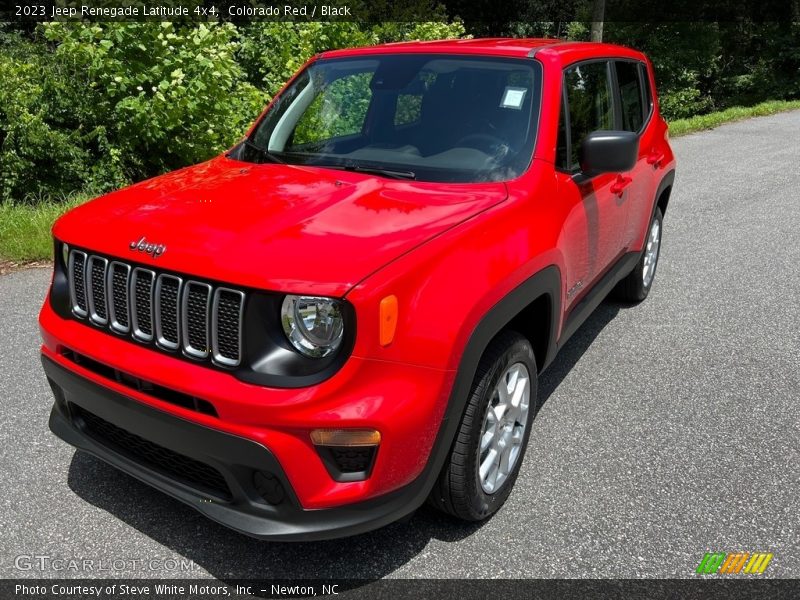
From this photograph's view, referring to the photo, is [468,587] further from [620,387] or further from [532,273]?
[620,387]

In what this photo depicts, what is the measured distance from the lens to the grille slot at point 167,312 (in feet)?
7.42

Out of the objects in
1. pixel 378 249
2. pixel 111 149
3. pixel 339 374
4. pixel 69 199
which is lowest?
pixel 69 199

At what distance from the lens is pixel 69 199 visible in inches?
276

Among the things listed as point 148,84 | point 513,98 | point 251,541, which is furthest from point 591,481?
point 148,84

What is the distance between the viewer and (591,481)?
3098mm

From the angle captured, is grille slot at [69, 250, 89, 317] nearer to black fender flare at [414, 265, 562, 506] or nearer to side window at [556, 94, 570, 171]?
black fender flare at [414, 265, 562, 506]

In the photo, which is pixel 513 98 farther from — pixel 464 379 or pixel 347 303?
pixel 347 303

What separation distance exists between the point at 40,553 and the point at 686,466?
2.71 meters

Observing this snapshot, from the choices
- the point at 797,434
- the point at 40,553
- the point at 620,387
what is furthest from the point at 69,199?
the point at 797,434

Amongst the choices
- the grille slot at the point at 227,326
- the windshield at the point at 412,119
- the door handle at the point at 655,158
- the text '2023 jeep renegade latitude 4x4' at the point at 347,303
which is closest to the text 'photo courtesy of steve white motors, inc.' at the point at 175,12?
the windshield at the point at 412,119

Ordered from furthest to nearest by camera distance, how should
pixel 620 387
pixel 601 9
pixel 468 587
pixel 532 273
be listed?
pixel 601 9 < pixel 620 387 < pixel 532 273 < pixel 468 587

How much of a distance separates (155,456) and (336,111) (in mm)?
1967

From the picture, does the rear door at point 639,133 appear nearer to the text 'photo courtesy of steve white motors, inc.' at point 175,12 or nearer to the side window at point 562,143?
the side window at point 562,143

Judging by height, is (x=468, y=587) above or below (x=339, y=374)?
below
